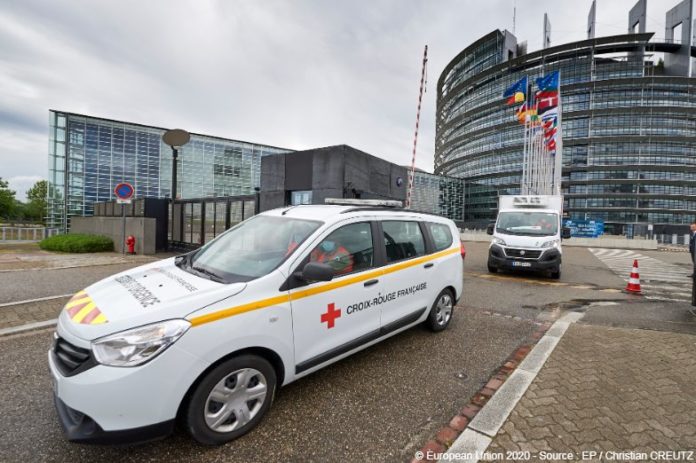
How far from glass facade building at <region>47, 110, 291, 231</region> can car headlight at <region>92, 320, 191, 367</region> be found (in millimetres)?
32576

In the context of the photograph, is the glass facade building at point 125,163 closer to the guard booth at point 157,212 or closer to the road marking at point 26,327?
the guard booth at point 157,212

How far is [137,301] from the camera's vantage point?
2.23 m

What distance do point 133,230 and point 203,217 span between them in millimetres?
3405

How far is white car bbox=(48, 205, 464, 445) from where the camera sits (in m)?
1.94

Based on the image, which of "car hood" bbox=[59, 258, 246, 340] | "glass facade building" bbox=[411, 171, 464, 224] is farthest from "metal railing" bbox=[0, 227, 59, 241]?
"glass facade building" bbox=[411, 171, 464, 224]

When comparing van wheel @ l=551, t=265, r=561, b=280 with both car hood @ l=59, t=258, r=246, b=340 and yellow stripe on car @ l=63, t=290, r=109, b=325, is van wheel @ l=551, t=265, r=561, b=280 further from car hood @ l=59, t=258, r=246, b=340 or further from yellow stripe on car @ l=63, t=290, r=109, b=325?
yellow stripe on car @ l=63, t=290, r=109, b=325

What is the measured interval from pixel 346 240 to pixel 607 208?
84.0 metres

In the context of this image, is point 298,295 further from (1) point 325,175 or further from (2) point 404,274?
(1) point 325,175

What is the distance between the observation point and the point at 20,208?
69.2 m

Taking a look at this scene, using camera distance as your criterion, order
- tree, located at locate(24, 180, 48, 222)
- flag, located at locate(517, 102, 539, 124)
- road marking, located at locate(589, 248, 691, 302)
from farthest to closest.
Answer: tree, located at locate(24, 180, 48, 222) < flag, located at locate(517, 102, 539, 124) < road marking, located at locate(589, 248, 691, 302)

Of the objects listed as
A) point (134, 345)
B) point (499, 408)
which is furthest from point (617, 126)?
point (134, 345)

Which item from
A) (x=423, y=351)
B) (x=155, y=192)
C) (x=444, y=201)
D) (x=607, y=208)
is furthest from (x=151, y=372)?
(x=607, y=208)

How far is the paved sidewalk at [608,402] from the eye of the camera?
236 cm

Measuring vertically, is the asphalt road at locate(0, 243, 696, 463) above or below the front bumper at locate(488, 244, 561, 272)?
below
